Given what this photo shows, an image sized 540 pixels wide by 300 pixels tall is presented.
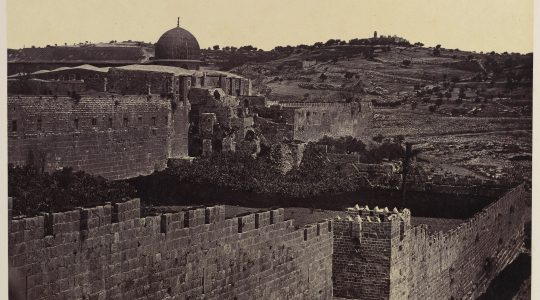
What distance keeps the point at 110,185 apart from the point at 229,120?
5512 mm

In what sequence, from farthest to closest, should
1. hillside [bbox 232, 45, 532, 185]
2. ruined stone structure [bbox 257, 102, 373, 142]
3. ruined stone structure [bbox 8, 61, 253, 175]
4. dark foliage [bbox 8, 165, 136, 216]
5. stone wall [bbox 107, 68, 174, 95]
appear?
1. stone wall [bbox 107, 68, 174, 95]
2. ruined stone structure [bbox 257, 102, 373, 142]
3. ruined stone structure [bbox 8, 61, 253, 175]
4. hillside [bbox 232, 45, 532, 185]
5. dark foliage [bbox 8, 165, 136, 216]

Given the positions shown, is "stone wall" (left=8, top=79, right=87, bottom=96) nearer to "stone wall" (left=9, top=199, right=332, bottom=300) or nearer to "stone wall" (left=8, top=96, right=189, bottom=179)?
"stone wall" (left=8, top=96, right=189, bottom=179)

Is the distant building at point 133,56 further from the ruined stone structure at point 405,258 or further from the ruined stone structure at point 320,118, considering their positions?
the ruined stone structure at point 405,258

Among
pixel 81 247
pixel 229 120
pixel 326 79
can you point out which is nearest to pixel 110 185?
pixel 229 120

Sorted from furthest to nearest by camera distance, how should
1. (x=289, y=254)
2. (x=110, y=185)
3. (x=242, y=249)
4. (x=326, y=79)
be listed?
(x=326, y=79)
(x=110, y=185)
(x=289, y=254)
(x=242, y=249)

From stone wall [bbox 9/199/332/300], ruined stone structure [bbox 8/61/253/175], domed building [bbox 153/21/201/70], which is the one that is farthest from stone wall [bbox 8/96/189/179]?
stone wall [bbox 9/199/332/300]

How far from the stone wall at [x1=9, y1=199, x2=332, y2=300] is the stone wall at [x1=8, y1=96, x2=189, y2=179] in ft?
22.2

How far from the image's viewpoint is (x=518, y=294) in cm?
1437

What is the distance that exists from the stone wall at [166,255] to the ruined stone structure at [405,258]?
0.39 meters

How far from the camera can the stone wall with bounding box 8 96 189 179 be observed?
1833 cm

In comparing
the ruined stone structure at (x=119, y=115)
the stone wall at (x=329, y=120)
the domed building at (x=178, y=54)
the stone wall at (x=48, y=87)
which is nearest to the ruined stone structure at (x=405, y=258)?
the stone wall at (x=329, y=120)

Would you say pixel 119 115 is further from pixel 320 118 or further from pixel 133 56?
pixel 320 118

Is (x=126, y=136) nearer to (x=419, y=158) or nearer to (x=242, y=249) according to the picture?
(x=419, y=158)

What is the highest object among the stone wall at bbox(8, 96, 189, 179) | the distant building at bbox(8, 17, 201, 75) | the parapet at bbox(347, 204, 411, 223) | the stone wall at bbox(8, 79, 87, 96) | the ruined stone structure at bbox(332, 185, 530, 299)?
the distant building at bbox(8, 17, 201, 75)
